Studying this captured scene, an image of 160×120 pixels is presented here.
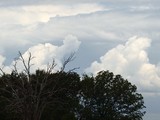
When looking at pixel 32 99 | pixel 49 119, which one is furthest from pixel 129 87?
pixel 32 99

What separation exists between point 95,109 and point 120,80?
5.93m

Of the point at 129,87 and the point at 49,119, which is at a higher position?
the point at 129,87

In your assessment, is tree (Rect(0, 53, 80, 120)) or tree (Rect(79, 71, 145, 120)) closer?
tree (Rect(0, 53, 80, 120))

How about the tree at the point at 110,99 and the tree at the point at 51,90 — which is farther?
the tree at the point at 110,99

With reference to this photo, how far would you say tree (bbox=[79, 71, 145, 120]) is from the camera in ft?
250

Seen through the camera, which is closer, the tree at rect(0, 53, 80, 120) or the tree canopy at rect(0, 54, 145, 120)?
the tree at rect(0, 53, 80, 120)

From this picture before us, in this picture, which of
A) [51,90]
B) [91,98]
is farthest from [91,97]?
[51,90]

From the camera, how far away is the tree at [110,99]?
250 ft

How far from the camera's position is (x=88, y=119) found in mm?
76125

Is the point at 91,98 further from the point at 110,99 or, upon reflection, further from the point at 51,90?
the point at 51,90

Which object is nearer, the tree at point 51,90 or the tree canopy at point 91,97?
the tree at point 51,90

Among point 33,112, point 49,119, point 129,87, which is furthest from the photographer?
point 129,87

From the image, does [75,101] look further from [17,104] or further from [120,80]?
[17,104]

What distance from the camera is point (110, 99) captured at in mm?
77938
